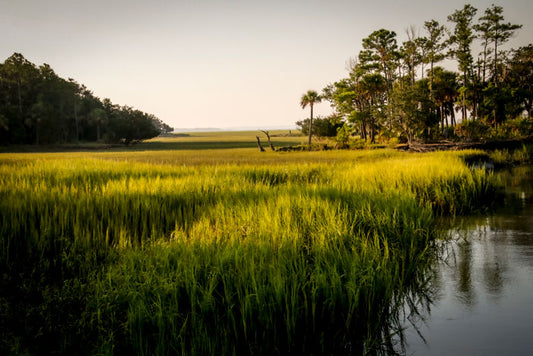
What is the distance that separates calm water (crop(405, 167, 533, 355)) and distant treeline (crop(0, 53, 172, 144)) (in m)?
70.1

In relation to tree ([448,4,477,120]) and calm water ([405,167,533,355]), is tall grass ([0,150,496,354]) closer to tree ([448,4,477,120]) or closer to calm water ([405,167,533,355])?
calm water ([405,167,533,355])

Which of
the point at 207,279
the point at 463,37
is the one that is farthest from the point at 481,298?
the point at 463,37

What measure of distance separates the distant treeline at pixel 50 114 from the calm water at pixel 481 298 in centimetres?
7010

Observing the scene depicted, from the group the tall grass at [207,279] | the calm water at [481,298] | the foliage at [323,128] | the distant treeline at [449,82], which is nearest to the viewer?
the tall grass at [207,279]

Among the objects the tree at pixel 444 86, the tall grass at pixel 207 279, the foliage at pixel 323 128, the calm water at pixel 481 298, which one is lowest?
the calm water at pixel 481 298

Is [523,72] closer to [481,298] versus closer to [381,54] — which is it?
[381,54]

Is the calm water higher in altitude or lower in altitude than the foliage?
lower

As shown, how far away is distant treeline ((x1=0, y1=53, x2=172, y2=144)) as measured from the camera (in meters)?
65.6

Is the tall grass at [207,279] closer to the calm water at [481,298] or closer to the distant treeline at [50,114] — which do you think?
the calm water at [481,298]

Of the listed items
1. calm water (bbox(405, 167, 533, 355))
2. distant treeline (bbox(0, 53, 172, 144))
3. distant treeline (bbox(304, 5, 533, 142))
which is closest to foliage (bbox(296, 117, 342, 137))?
distant treeline (bbox(304, 5, 533, 142))

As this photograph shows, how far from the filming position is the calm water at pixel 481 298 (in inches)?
183

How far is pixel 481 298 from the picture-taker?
5.87m

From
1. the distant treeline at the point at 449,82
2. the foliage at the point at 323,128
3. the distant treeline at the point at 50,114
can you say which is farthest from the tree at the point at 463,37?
the distant treeline at the point at 50,114

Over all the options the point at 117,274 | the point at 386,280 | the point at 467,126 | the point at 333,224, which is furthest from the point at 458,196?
the point at 467,126
